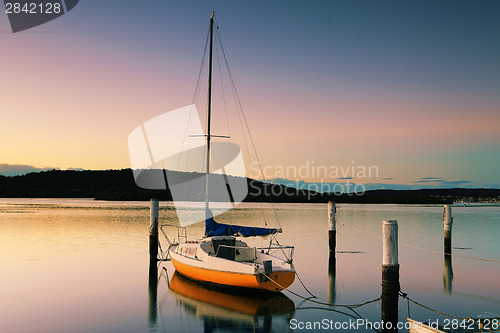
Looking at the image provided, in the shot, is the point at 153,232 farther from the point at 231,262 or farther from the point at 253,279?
the point at 253,279

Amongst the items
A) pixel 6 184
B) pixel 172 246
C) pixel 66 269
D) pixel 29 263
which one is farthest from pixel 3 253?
pixel 6 184

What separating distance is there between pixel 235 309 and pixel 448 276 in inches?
536

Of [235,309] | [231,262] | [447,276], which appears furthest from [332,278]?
[235,309]

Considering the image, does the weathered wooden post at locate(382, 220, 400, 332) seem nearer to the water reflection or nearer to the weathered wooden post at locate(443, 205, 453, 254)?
the water reflection

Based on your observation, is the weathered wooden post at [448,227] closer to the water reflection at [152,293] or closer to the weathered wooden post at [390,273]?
the weathered wooden post at [390,273]

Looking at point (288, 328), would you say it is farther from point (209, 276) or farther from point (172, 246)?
point (172, 246)

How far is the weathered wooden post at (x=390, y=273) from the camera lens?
13164mm

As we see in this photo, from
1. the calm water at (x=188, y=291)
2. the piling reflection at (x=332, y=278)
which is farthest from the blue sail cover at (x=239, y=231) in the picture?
the piling reflection at (x=332, y=278)

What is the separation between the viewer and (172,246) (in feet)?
80.2

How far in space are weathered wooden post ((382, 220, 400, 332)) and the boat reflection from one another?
319 cm

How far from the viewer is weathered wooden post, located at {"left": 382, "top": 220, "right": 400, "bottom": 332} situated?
1316cm

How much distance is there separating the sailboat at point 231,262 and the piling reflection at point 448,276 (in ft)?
25.8

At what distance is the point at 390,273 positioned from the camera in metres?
13.2

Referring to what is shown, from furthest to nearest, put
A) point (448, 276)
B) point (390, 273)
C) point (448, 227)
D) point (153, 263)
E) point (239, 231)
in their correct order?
point (448, 227) < point (153, 263) < point (448, 276) < point (239, 231) < point (390, 273)
